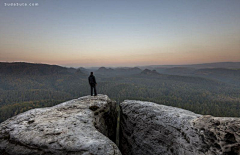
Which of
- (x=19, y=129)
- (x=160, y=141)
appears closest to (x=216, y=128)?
(x=160, y=141)

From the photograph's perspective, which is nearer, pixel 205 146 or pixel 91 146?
pixel 91 146

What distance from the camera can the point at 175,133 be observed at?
9.82m

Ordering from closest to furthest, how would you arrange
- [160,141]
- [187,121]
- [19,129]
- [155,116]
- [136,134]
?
[19,129] < [187,121] < [160,141] < [155,116] < [136,134]

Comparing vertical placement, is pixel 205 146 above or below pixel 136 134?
above

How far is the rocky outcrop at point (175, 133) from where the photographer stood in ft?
23.3

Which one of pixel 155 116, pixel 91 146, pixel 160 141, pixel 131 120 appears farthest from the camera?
pixel 131 120

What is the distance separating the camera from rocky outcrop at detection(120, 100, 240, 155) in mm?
7098

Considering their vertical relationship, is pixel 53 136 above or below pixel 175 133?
above

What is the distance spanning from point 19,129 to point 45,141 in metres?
3.15

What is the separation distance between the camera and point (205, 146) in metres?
7.68

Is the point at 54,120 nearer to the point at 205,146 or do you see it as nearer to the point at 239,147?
the point at 205,146

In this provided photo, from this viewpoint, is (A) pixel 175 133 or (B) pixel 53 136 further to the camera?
(A) pixel 175 133

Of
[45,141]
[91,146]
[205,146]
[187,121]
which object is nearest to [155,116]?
[187,121]

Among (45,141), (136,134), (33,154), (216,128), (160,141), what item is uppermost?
(216,128)
